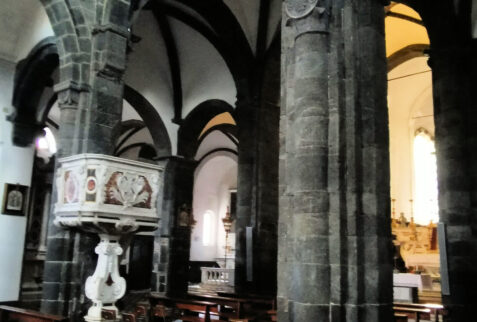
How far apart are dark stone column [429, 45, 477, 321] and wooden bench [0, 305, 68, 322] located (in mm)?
6874

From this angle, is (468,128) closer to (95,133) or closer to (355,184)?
(355,184)

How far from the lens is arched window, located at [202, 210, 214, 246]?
26.8 meters

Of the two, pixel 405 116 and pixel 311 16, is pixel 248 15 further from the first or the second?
pixel 405 116

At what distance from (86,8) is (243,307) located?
6606 millimetres

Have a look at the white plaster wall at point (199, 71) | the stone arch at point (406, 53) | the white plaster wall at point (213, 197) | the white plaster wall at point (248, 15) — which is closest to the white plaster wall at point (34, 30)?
the white plaster wall at point (199, 71)

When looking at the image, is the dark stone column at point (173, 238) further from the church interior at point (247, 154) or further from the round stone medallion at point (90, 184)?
the round stone medallion at point (90, 184)

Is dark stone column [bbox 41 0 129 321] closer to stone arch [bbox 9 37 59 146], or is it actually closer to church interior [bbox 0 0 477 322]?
church interior [bbox 0 0 477 322]

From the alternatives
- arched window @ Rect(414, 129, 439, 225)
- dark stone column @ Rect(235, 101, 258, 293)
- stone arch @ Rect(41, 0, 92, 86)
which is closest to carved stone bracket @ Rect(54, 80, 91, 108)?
stone arch @ Rect(41, 0, 92, 86)

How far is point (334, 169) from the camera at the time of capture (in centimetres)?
623

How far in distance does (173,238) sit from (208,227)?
1130cm

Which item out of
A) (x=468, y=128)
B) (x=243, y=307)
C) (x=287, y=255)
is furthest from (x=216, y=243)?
(x=287, y=255)

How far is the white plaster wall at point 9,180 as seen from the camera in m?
12.4

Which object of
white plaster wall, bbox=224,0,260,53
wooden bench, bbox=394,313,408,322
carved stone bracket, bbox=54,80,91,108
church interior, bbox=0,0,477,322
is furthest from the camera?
white plaster wall, bbox=224,0,260,53

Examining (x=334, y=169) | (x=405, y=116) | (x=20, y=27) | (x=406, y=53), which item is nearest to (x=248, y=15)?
(x=20, y=27)
